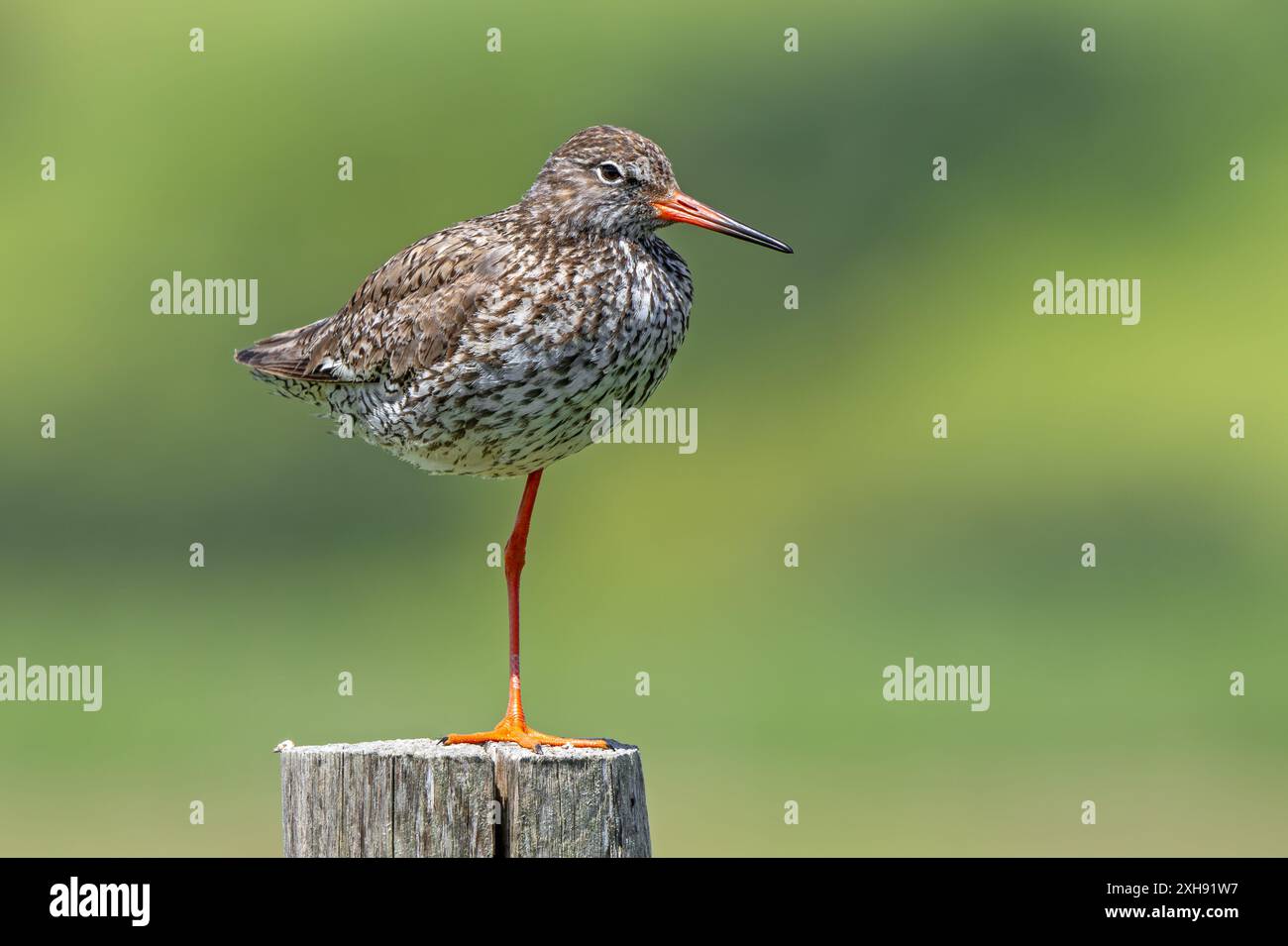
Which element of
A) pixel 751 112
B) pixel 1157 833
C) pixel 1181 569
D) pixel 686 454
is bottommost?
pixel 1157 833

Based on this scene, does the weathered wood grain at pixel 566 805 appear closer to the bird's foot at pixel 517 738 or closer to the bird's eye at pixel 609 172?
the bird's foot at pixel 517 738

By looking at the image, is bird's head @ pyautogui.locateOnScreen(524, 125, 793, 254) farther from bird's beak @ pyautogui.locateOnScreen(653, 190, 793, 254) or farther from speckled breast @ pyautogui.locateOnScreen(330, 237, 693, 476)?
speckled breast @ pyautogui.locateOnScreen(330, 237, 693, 476)

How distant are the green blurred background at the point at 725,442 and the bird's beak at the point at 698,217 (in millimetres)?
18818

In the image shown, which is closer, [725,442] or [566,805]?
[566,805]

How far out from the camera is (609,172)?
34.2ft

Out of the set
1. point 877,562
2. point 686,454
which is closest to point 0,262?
point 686,454

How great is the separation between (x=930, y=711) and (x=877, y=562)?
7.21m

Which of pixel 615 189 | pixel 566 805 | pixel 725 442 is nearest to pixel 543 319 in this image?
pixel 615 189

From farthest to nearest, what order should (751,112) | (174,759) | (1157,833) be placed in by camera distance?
1. (751,112)
2. (174,759)
3. (1157,833)

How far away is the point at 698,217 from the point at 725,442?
37777mm

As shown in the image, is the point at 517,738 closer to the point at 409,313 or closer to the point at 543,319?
the point at 543,319

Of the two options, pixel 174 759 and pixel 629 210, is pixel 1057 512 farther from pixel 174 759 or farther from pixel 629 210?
pixel 629 210

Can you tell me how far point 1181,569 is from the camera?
47438mm

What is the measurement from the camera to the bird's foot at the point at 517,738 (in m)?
9.77
